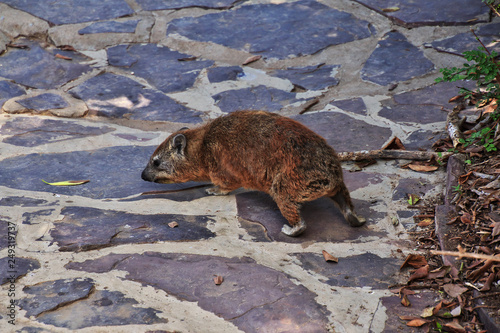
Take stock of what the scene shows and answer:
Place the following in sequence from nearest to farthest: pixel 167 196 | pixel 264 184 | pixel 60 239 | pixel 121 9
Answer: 1. pixel 60 239
2. pixel 264 184
3. pixel 167 196
4. pixel 121 9

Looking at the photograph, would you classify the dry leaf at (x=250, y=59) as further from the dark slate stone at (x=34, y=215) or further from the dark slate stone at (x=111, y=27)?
the dark slate stone at (x=34, y=215)

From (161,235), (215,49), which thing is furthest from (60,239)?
(215,49)

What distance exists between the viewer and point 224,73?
6938 mm

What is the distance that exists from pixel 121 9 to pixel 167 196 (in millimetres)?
4345

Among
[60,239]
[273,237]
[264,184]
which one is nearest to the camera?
[60,239]

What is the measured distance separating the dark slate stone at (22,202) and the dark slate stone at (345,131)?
Result: 293 centimetres

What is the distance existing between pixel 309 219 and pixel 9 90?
13.8 ft

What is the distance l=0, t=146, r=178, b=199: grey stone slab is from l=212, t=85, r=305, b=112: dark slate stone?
1.32 meters

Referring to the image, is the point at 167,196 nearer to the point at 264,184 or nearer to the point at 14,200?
the point at 264,184

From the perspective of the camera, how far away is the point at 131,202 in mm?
4617

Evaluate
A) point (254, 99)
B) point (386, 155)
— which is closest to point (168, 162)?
point (254, 99)

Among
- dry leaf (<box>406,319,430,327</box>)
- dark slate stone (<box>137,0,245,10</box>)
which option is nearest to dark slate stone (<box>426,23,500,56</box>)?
dark slate stone (<box>137,0,245,10</box>)

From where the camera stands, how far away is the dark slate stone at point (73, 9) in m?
7.75

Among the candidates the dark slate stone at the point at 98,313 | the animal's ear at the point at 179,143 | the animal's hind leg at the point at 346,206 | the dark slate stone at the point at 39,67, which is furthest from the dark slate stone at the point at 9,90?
the animal's hind leg at the point at 346,206
